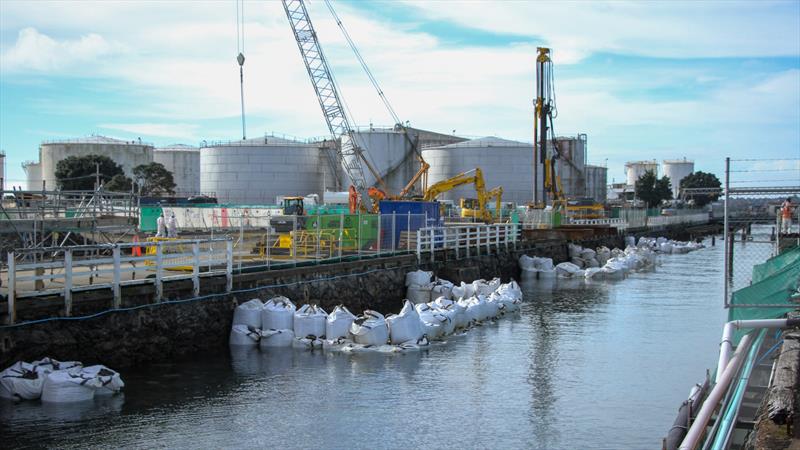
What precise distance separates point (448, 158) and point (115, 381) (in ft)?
226

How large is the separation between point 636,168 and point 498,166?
80550 millimetres

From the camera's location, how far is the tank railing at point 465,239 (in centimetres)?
3002

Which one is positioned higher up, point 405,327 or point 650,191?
point 650,191

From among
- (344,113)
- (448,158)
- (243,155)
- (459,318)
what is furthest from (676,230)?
(459,318)

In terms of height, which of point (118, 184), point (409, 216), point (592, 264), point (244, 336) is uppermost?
point (118, 184)

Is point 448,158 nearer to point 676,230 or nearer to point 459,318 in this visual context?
point 676,230

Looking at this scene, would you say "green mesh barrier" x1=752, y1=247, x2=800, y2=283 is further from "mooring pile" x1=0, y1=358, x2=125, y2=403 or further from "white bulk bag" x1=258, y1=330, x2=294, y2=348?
"mooring pile" x1=0, y1=358, x2=125, y2=403

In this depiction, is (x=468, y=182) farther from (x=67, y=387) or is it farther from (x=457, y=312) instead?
(x=67, y=387)

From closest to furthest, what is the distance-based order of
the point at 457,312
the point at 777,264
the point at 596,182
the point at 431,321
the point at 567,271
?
the point at 777,264
the point at 431,321
the point at 457,312
the point at 567,271
the point at 596,182

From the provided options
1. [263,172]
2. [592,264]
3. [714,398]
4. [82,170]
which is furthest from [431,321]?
[82,170]

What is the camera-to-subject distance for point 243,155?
262ft

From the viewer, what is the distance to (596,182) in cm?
10281

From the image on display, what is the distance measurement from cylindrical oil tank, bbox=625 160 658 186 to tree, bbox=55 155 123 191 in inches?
3887

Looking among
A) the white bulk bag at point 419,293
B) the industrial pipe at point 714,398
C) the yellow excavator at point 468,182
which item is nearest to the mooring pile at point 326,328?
the white bulk bag at point 419,293
